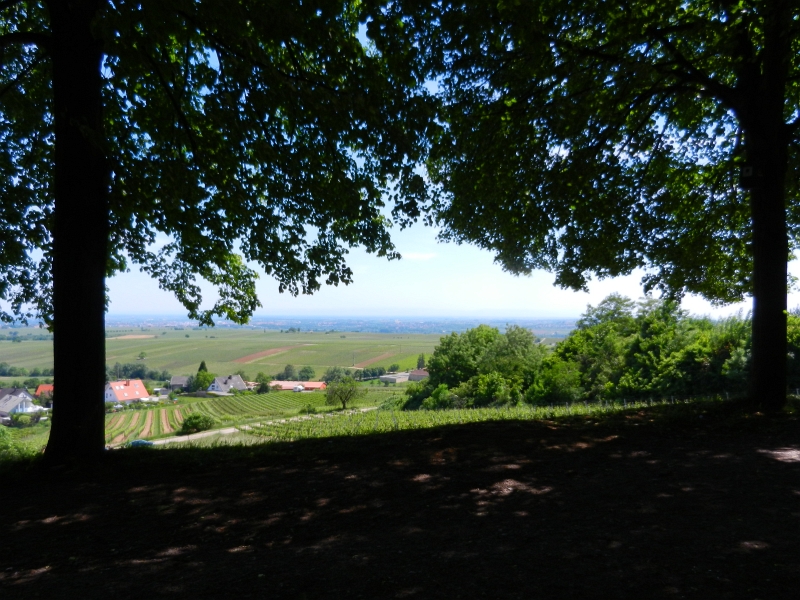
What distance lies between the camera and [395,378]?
52.0 meters

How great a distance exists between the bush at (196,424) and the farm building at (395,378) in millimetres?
31213

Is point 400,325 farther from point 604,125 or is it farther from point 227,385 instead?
point 604,125

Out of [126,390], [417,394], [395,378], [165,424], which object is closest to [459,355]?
[417,394]

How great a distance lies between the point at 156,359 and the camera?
142 feet

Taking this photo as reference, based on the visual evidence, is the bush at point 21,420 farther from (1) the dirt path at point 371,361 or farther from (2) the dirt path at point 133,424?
(1) the dirt path at point 371,361

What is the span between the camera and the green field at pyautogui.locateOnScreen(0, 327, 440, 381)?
36.6 metres

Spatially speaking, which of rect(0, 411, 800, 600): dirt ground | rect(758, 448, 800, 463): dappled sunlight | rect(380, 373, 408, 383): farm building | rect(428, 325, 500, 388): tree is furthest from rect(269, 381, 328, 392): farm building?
rect(758, 448, 800, 463): dappled sunlight

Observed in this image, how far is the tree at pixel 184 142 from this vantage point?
6055 mm

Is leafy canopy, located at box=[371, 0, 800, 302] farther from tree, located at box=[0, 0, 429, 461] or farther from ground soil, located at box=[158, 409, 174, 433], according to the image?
ground soil, located at box=[158, 409, 174, 433]

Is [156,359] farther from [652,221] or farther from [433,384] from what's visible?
[652,221]

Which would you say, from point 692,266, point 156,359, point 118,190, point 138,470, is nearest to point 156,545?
point 138,470

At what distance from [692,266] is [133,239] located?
10.8 meters

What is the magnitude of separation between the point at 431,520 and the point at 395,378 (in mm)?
48410

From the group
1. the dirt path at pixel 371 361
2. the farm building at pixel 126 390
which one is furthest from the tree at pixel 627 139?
the dirt path at pixel 371 361
